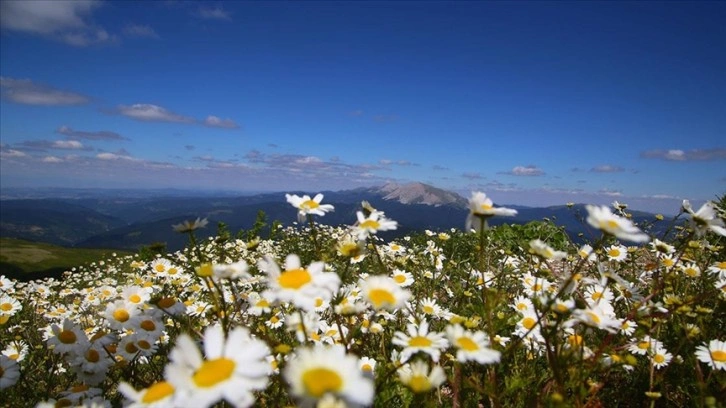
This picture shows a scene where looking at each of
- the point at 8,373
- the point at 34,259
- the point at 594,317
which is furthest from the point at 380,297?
the point at 34,259

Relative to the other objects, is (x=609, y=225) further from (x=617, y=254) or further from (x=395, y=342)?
(x=617, y=254)

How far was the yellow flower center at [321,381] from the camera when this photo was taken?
1.39 metres

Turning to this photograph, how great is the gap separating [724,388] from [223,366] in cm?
331

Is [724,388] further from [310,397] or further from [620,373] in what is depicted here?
[310,397]

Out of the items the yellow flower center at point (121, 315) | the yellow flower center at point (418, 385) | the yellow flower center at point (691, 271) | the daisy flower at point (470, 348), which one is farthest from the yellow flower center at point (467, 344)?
the yellow flower center at point (691, 271)

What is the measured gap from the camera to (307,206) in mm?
3104

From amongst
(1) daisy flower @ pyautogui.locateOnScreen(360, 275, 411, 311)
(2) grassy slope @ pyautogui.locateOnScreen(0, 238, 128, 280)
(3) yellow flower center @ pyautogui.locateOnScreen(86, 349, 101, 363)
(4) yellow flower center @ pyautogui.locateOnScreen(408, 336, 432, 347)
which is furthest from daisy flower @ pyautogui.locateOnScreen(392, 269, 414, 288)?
(2) grassy slope @ pyautogui.locateOnScreen(0, 238, 128, 280)

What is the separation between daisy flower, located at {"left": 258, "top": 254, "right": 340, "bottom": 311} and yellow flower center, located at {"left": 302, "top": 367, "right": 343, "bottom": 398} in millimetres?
389

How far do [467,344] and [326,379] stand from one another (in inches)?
43.6

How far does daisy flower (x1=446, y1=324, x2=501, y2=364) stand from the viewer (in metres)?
2.09

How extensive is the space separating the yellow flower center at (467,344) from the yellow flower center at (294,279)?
899mm

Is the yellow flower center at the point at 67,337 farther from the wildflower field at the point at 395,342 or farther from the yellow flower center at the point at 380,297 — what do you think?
the yellow flower center at the point at 380,297

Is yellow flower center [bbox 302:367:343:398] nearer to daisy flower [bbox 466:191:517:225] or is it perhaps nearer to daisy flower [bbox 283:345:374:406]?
daisy flower [bbox 283:345:374:406]

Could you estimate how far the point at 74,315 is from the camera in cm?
646
